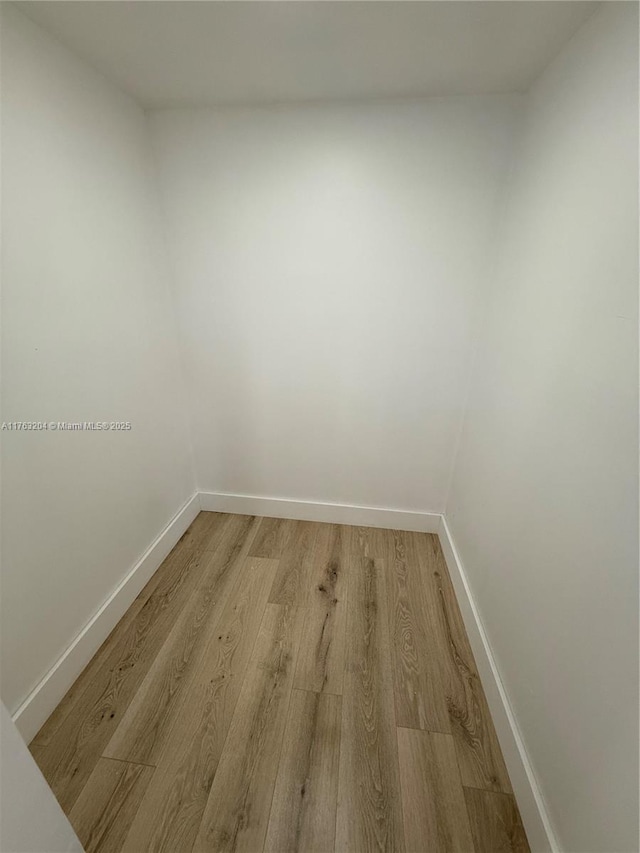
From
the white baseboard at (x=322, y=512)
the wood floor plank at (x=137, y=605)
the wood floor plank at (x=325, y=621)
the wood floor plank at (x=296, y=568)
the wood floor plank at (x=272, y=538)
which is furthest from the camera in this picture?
the white baseboard at (x=322, y=512)

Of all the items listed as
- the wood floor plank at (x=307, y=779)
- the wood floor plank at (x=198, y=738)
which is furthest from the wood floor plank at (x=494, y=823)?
the wood floor plank at (x=198, y=738)

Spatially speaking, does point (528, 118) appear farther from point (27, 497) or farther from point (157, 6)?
point (27, 497)

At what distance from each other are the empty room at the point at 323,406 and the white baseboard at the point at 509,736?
0.01 meters

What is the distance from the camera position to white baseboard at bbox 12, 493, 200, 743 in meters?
1.15

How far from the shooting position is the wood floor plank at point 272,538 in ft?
6.32

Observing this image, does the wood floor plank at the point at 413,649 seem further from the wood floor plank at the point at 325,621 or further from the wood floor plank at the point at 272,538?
the wood floor plank at the point at 272,538

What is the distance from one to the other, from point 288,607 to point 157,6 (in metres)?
2.07

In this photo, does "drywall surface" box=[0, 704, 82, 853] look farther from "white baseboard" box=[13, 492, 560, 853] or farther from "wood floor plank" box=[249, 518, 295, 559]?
"wood floor plank" box=[249, 518, 295, 559]

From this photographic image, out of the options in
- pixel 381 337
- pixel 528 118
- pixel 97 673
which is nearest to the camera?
pixel 528 118

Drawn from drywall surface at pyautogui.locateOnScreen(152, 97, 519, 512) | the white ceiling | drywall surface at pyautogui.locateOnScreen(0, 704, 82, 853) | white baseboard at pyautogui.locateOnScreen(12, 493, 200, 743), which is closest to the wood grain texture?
drywall surface at pyautogui.locateOnScreen(152, 97, 519, 512)

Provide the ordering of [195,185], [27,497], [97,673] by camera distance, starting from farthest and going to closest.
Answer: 1. [195,185]
2. [97,673]
3. [27,497]

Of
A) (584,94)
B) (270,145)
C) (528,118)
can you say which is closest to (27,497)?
(270,145)

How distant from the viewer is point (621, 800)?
67cm

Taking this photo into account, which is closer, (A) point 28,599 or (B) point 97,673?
(A) point 28,599
